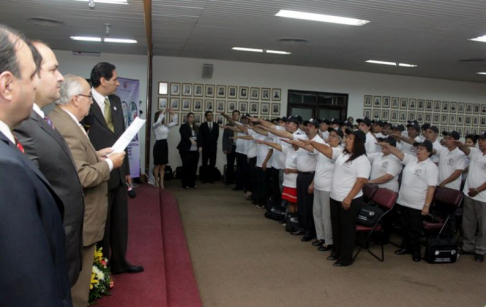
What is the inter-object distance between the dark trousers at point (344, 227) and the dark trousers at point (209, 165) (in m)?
5.60

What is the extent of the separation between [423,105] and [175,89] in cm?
752

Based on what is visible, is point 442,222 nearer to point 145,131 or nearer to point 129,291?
point 129,291

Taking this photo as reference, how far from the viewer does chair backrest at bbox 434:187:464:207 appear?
461 centimetres

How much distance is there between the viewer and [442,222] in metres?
4.73

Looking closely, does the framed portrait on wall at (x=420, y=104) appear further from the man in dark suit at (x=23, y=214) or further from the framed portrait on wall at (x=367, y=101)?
the man in dark suit at (x=23, y=214)

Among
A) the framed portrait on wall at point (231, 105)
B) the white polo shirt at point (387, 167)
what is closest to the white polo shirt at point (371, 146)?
the white polo shirt at point (387, 167)

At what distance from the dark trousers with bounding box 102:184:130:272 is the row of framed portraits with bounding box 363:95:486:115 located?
9.66 m

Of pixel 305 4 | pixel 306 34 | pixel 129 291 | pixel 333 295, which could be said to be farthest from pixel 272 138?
pixel 129 291

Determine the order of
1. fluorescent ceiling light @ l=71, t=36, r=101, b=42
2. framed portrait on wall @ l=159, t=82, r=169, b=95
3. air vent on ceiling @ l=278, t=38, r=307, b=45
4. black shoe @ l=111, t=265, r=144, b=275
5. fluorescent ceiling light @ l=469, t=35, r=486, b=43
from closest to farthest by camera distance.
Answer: black shoe @ l=111, t=265, r=144, b=275, fluorescent ceiling light @ l=469, t=35, r=486, b=43, air vent on ceiling @ l=278, t=38, r=307, b=45, fluorescent ceiling light @ l=71, t=36, r=101, b=42, framed portrait on wall @ l=159, t=82, r=169, b=95

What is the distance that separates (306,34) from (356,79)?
5.10 m

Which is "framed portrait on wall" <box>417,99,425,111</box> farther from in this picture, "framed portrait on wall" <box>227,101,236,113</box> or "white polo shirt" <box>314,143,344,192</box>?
"white polo shirt" <box>314,143,344,192</box>

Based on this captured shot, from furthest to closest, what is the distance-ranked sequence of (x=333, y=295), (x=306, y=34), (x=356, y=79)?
(x=356, y=79) < (x=306, y=34) < (x=333, y=295)

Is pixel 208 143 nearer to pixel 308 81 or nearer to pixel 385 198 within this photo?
pixel 308 81

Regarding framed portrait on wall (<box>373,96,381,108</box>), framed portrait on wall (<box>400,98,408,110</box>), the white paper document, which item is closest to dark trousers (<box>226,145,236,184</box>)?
framed portrait on wall (<box>373,96,381,108</box>)
